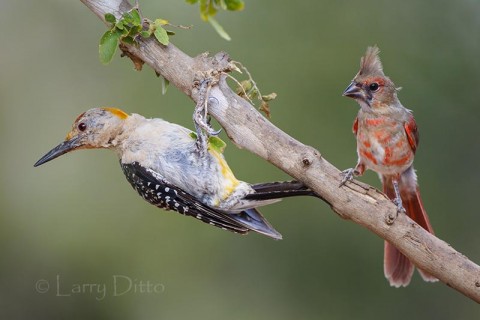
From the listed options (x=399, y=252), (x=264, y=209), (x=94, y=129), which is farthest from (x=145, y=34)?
(x=264, y=209)

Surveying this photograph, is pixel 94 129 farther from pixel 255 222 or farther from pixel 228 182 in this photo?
pixel 255 222

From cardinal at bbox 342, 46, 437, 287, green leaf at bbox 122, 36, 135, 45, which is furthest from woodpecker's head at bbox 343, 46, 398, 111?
green leaf at bbox 122, 36, 135, 45

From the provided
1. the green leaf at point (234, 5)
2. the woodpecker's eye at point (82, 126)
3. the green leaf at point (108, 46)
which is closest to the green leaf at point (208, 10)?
the green leaf at point (234, 5)

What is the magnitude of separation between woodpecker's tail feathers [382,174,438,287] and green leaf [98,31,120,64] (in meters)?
1.93

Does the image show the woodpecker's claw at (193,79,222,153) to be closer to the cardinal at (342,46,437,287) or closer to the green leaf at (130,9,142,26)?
the green leaf at (130,9,142,26)

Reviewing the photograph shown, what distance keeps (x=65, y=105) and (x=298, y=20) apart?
2.27 metres

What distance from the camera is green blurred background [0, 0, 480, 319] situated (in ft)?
24.3

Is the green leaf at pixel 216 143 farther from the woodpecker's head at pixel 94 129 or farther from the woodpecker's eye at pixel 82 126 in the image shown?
the woodpecker's eye at pixel 82 126

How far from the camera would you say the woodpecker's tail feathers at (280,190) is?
4.31 m

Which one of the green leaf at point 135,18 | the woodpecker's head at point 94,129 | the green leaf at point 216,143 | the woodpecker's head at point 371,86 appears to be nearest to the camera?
the green leaf at point 135,18

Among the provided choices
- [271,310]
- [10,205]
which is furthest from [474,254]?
[10,205]

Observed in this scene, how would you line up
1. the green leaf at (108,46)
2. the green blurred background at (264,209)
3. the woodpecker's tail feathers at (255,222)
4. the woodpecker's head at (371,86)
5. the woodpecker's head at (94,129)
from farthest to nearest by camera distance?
the green blurred background at (264,209)
the woodpecker's head at (94,129)
the woodpecker's head at (371,86)
the woodpecker's tail feathers at (255,222)
the green leaf at (108,46)

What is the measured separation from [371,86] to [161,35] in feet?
4.24

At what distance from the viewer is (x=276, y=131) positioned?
4297 mm
